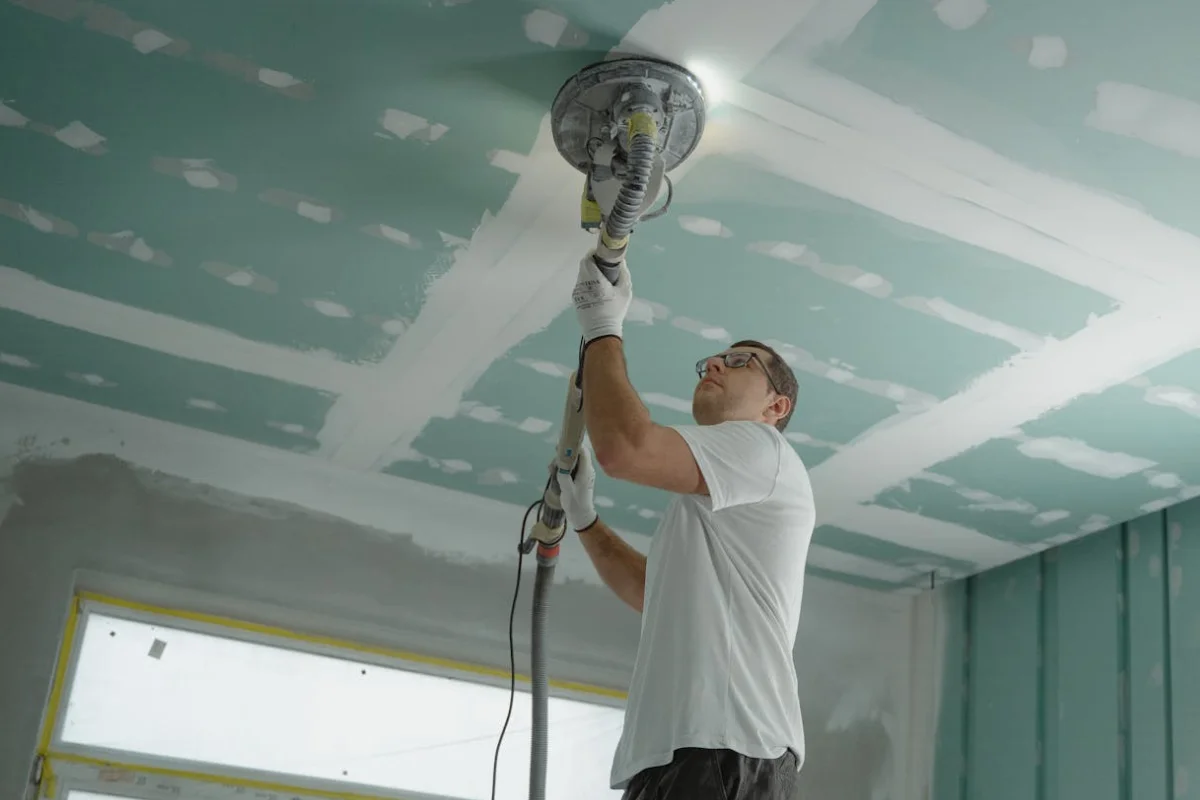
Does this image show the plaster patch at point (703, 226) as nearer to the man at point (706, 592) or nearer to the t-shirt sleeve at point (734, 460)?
the man at point (706, 592)

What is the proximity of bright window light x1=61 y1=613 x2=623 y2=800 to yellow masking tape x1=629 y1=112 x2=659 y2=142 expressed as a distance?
2.15 m

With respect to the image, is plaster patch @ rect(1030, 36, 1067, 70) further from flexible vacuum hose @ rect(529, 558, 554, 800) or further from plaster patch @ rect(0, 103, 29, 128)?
plaster patch @ rect(0, 103, 29, 128)

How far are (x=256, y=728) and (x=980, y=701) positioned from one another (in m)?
2.37

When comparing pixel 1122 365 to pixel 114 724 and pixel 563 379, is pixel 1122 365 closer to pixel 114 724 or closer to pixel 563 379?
pixel 563 379

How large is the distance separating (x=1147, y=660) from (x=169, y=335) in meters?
2.92

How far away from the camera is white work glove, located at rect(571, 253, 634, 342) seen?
2.08 meters

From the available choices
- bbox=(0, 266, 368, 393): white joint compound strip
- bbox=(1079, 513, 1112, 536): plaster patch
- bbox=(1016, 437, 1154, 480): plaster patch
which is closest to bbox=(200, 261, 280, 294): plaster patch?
bbox=(0, 266, 368, 393): white joint compound strip

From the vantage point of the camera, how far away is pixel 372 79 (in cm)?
228

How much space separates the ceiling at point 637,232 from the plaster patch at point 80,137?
0.01 metres

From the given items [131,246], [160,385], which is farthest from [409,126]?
[160,385]

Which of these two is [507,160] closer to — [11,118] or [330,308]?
[330,308]

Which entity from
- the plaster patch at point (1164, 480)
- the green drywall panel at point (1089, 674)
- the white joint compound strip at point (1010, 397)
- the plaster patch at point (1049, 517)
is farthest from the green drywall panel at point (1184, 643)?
the white joint compound strip at point (1010, 397)

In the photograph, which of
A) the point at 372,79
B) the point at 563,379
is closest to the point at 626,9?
the point at 372,79

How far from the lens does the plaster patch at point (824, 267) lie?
262 centimetres
